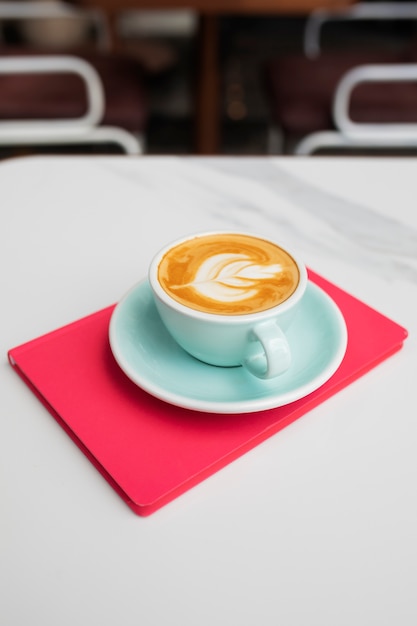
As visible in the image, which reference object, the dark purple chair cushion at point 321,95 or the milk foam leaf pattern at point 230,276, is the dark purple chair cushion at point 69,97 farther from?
the milk foam leaf pattern at point 230,276

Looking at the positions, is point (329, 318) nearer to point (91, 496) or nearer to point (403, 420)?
point (403, 420)

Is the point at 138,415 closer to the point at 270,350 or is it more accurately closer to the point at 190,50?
the point at 270,350

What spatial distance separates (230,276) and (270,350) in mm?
85

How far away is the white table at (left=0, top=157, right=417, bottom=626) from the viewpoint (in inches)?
12.7

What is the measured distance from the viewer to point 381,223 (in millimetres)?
653

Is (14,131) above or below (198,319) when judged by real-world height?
below

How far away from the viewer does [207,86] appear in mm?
1651

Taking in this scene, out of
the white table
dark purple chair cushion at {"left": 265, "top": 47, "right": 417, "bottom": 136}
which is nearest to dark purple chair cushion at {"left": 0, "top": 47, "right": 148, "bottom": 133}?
dark purple chair cushion at {"left": 265, "top": 47, "right": 417, "bottom": 136}

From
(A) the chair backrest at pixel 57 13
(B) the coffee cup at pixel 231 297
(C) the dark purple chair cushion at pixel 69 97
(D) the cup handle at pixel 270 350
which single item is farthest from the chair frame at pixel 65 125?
(D) the cup handle at pixel 270 350

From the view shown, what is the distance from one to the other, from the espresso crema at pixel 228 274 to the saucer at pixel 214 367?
41 mm

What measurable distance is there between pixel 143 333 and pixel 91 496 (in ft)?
0.43

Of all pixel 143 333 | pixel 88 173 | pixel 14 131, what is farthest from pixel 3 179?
pixel 14 131

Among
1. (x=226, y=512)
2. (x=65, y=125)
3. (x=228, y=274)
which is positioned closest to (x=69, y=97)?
(x=65, y=125)

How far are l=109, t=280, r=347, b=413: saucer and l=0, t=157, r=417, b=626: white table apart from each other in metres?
0.03
